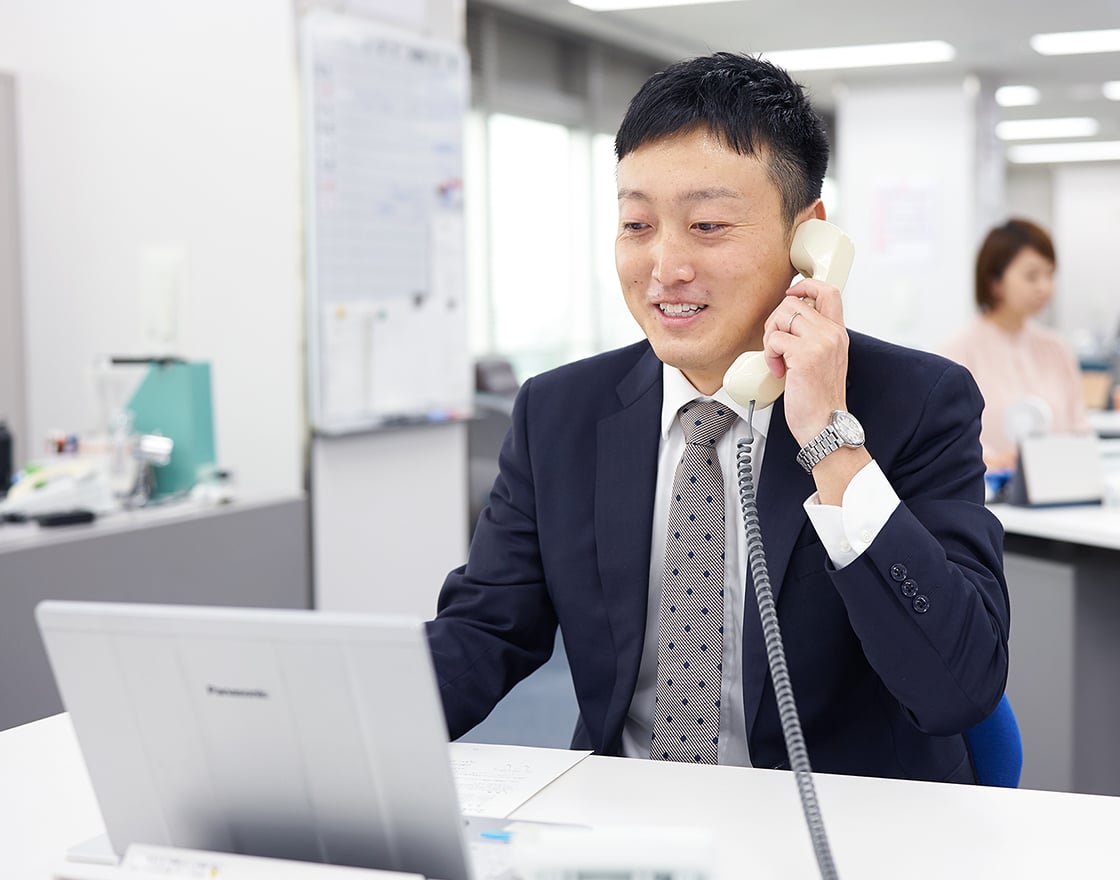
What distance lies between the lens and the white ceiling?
6934 mm

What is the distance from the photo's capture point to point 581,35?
866 cm

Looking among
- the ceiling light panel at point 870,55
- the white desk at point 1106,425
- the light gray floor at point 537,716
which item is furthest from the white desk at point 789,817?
the ceiling light panel at point 870,55

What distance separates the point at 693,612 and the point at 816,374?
328 mm

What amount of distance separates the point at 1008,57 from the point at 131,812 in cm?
Result: 852

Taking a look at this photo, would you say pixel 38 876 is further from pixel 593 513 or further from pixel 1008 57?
pixel 1008 57

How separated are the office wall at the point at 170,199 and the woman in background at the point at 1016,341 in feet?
8.24

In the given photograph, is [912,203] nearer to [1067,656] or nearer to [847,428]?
[1067,656]

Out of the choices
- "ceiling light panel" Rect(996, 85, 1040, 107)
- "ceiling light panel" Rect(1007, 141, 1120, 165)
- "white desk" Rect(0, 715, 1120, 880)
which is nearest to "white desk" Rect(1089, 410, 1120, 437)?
"white desk" Rect(0, 715, 1120, 880)

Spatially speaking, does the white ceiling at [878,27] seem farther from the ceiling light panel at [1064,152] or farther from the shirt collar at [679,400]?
the shirt collar at [679,400]

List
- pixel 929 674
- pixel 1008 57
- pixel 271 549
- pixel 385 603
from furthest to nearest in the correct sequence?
pixel 1008 57, pixel 385 603, pixel 271 549, pixel 929 674

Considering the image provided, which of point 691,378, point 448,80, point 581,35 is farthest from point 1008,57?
point 691,378

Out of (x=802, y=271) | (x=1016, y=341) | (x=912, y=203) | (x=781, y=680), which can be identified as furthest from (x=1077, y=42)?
(x=781, y=680)

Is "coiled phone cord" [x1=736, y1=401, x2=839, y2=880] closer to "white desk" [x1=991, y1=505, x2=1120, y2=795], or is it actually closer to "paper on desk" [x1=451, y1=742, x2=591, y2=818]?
"paper on desk" [x1=451, y1=742, x2=591, y2=818]

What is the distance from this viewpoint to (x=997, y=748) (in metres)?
1.47
